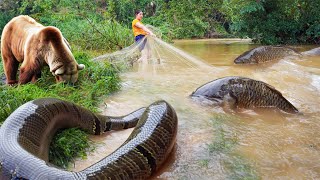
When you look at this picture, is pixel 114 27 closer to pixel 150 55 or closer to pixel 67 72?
pixel 150 55

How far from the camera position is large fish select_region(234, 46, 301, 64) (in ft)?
37.4

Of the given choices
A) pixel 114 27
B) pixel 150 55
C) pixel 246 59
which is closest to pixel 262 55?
pixel 246 59

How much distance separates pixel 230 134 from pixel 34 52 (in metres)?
3.87

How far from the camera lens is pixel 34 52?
6711mm

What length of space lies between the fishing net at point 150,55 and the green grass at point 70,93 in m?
1.20

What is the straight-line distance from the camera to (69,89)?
6539 mm

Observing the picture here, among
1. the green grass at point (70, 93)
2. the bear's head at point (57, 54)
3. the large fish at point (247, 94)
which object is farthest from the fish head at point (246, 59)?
the bear's head at point (57, 54)

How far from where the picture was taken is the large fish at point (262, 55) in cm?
1141

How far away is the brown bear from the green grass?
24 cm

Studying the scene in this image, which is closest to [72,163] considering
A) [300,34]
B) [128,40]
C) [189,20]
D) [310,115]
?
[310,115]

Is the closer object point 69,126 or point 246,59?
point 69,126

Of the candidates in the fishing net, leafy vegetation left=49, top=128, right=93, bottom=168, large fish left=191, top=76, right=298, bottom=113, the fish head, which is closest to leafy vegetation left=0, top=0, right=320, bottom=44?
the fishing net

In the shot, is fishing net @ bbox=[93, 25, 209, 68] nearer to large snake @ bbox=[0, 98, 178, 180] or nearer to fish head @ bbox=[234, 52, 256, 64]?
fish head @ bbox=[234, 52, 256, 64]

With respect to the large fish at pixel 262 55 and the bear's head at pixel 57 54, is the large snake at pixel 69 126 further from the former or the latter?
the large fish at pixel 262 55
